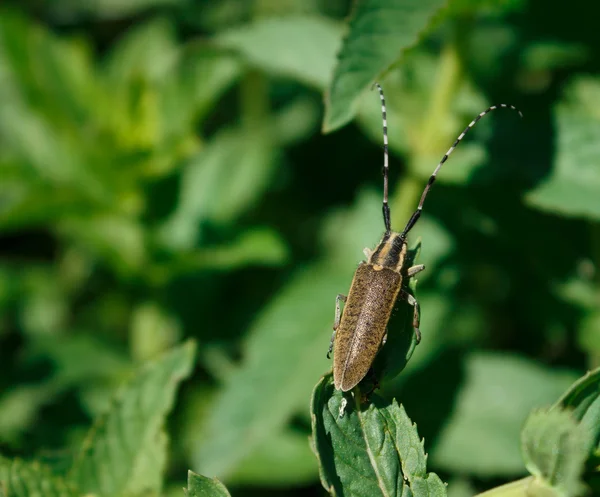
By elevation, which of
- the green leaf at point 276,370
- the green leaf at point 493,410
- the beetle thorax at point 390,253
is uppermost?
the beetle thorax at point 390,253

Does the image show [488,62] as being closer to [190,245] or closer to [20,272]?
[190,245]

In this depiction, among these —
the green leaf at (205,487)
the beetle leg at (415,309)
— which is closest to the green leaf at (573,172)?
the beetle leg at (415,309)

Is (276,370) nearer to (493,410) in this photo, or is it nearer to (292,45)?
(493,410)

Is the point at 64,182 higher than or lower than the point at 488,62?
lower

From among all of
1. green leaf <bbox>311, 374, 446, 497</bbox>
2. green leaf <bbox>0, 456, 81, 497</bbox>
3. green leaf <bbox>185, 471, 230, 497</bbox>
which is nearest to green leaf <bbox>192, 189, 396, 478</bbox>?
green leaf <bbox>0, 456, 81, 497</bbox>

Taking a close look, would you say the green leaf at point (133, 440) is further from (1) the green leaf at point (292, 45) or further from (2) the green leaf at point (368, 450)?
(1) the green leaf at point (292, 45)

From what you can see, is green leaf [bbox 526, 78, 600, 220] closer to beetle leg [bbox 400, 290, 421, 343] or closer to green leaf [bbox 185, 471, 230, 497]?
beetle leg [bbox 400, 290, 421, 343]

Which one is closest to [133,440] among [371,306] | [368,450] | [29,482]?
[29,482]

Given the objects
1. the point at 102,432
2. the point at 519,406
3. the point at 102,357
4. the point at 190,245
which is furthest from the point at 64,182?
the point at 519,406
